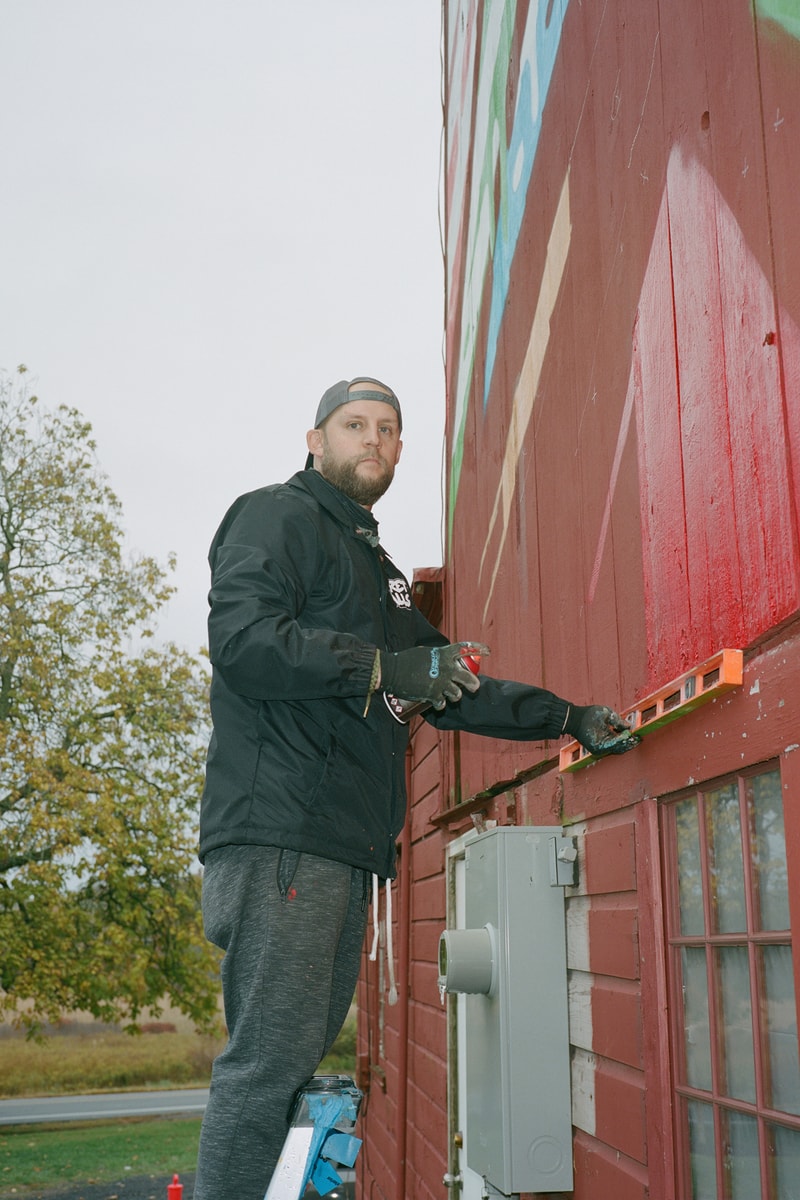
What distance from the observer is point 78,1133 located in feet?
64.0

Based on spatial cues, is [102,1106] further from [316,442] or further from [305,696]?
[305,696]

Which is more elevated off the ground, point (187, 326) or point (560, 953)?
point (187, 326)

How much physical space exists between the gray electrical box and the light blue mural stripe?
2.51 m

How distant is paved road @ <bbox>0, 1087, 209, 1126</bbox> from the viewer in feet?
71.6

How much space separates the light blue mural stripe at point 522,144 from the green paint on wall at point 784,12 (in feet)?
6.02

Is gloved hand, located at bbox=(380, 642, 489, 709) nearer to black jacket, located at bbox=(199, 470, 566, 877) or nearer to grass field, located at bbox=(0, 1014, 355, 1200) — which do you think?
black jacket, located at bbox=(199, 470, 566, 877)

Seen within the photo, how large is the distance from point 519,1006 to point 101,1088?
2730cm

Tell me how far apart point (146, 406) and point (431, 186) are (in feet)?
36.6

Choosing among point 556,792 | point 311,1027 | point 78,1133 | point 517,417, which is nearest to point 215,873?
point 311,1027

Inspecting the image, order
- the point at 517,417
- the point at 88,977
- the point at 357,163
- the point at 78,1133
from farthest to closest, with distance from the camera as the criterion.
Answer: the point at 357,163 → the point at 78,1133 → the point at 88,977 → the point at 517,417

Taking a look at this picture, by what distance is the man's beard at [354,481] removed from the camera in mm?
2543

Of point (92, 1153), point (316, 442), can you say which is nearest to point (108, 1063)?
point (92, 1153)

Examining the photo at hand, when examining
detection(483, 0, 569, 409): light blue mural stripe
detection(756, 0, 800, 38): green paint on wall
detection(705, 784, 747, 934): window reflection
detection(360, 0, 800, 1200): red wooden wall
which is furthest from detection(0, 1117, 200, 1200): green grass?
detection(756, 0, 800, 38): green paint on wall

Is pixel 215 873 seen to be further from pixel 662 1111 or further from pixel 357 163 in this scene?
pixel 357 163
